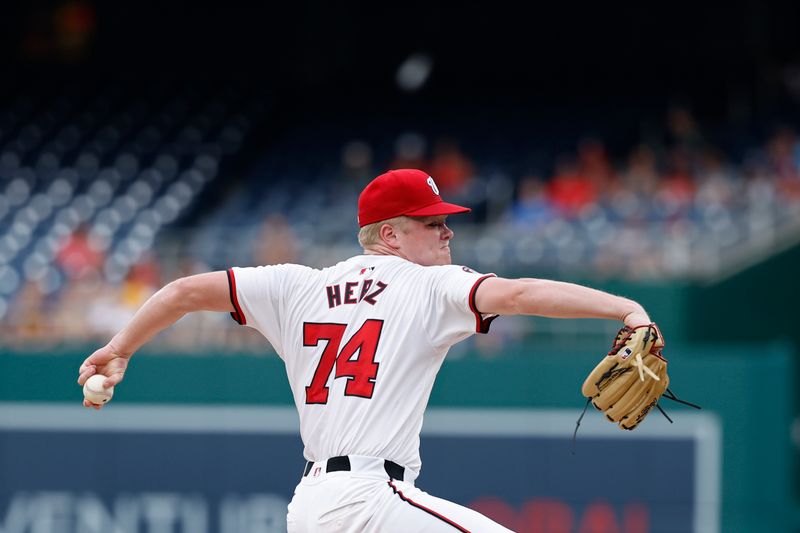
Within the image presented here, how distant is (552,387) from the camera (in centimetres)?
866

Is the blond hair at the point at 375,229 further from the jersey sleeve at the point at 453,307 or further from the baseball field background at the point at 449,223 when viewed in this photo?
the baseball field background at the point at 449,223

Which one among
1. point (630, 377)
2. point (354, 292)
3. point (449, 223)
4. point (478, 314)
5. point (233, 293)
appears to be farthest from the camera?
point (449, 223)

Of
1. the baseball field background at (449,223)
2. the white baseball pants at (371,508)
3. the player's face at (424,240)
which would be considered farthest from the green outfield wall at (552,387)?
the white baseball pants at (371,508)

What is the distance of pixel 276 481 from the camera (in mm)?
8891

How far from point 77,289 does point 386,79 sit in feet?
32.1

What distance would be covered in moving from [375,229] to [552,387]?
4.72 metres

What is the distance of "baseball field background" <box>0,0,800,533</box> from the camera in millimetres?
8602

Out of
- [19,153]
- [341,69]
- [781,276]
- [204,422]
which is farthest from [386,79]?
[204,422]

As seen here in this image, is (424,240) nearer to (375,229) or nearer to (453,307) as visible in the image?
(375,229)

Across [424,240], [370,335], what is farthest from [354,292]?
[424,240]

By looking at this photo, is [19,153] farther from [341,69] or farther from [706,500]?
[706,500]

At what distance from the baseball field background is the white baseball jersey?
2413mm

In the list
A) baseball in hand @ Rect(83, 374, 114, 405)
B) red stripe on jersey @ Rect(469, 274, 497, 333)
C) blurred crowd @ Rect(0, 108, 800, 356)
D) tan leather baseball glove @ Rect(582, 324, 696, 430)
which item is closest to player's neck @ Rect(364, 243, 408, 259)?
red stripe on jersey @ Rect(469, 274, 497, 333)

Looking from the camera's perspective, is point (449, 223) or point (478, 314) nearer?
point (478, 314)
